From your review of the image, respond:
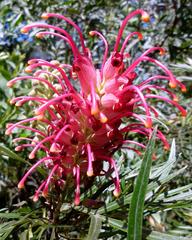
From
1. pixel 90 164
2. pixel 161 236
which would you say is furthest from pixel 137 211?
pixel 90 164

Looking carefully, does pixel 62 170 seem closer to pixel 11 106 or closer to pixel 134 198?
pixel 134 198

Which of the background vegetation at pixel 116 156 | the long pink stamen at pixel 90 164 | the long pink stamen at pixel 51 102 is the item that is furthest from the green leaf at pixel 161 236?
the long pink stamen at pixel 51 102

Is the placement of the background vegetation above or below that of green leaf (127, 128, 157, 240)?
above

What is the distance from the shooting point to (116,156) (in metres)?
1.48

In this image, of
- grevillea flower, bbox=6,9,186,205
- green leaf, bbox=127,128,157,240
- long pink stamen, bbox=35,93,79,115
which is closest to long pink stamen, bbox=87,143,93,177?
grevillea flower, bbox=6,9,186,205

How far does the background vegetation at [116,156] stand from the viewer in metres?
0.89

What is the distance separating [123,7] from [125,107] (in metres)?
2.10

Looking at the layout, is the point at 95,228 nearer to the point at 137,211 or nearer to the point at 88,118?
the point at 137,211

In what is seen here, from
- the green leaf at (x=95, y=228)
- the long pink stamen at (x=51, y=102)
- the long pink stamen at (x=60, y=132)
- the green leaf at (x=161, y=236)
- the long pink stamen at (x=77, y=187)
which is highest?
the long pink stamen at (x=51, y=102)

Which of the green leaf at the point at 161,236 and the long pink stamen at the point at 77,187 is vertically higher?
the long pink stamen at the point at 77,187

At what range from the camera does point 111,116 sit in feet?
3.16

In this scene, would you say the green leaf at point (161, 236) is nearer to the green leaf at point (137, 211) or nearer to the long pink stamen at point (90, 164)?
the green leaf at point (137, 211)

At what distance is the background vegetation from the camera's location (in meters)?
0.89

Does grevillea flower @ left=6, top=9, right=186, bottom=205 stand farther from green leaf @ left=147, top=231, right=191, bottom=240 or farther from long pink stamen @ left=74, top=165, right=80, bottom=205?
green leaf @ left=147, top=231, right=191, bottom=240
